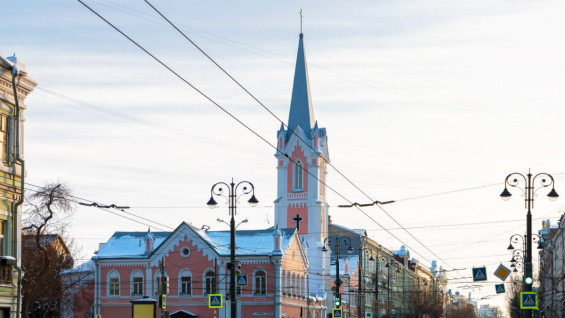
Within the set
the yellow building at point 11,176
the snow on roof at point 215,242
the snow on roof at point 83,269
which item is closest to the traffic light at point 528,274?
the yellow building at point 11,176

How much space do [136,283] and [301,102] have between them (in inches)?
1375

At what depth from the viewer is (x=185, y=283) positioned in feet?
234

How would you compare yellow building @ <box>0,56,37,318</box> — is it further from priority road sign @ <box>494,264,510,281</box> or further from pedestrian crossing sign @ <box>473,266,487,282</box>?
pedestrian crossing sign @ <box>473,266,487,282</box>

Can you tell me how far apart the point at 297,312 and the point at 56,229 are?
76.4ft

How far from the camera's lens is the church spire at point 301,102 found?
326 ft

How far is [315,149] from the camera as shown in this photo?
9775 cm

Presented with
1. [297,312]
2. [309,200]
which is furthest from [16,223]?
[309,200]

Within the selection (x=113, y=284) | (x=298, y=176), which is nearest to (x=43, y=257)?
(x=113, y=284)

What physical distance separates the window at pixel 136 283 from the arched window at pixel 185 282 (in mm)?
3334

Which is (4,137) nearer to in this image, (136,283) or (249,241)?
(136,283)

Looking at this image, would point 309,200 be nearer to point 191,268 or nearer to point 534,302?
point 191,268

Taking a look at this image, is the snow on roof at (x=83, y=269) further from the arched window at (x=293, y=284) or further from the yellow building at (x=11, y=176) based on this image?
the yellow building at (x=11, y=176)

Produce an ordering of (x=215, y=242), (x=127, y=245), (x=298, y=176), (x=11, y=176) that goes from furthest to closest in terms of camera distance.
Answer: (x=298, y=176), (x=127, y=245), (x=215, y=242), (x=11, y=176)

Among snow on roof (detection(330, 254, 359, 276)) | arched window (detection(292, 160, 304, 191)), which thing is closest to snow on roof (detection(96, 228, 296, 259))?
arched window (detection(292, 160, 304, 191))
